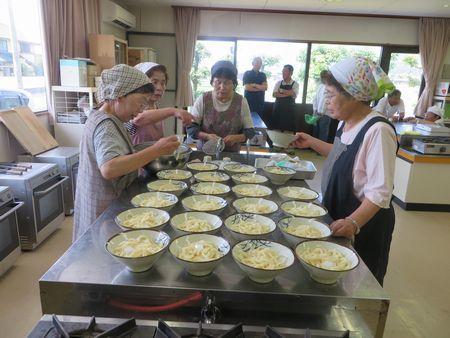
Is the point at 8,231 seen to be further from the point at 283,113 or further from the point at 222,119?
the point at 283,113

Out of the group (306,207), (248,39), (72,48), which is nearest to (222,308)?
(306,207)

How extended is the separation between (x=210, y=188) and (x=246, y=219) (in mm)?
396

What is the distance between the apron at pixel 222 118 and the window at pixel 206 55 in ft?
14.1

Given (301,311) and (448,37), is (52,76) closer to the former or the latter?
(301,311)

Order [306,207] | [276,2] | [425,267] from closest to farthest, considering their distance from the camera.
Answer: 1. [306,207]
2. [425,267]
3. [276,2]

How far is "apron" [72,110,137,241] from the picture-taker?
1.36m

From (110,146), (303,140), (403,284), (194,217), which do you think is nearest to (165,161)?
(110,146)

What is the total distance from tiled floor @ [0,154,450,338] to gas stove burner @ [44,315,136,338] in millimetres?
1446

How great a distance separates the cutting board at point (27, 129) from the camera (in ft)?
10.1

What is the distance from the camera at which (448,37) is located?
632 centimetres

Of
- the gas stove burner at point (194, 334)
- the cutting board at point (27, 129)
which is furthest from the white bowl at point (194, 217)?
the cutting board at point (27, 129)

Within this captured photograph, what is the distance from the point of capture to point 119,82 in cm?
134

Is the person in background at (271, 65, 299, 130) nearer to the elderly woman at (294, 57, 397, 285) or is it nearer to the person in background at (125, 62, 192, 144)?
the person in background at (125, 62, 192, 144)

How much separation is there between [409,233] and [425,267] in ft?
2.12
